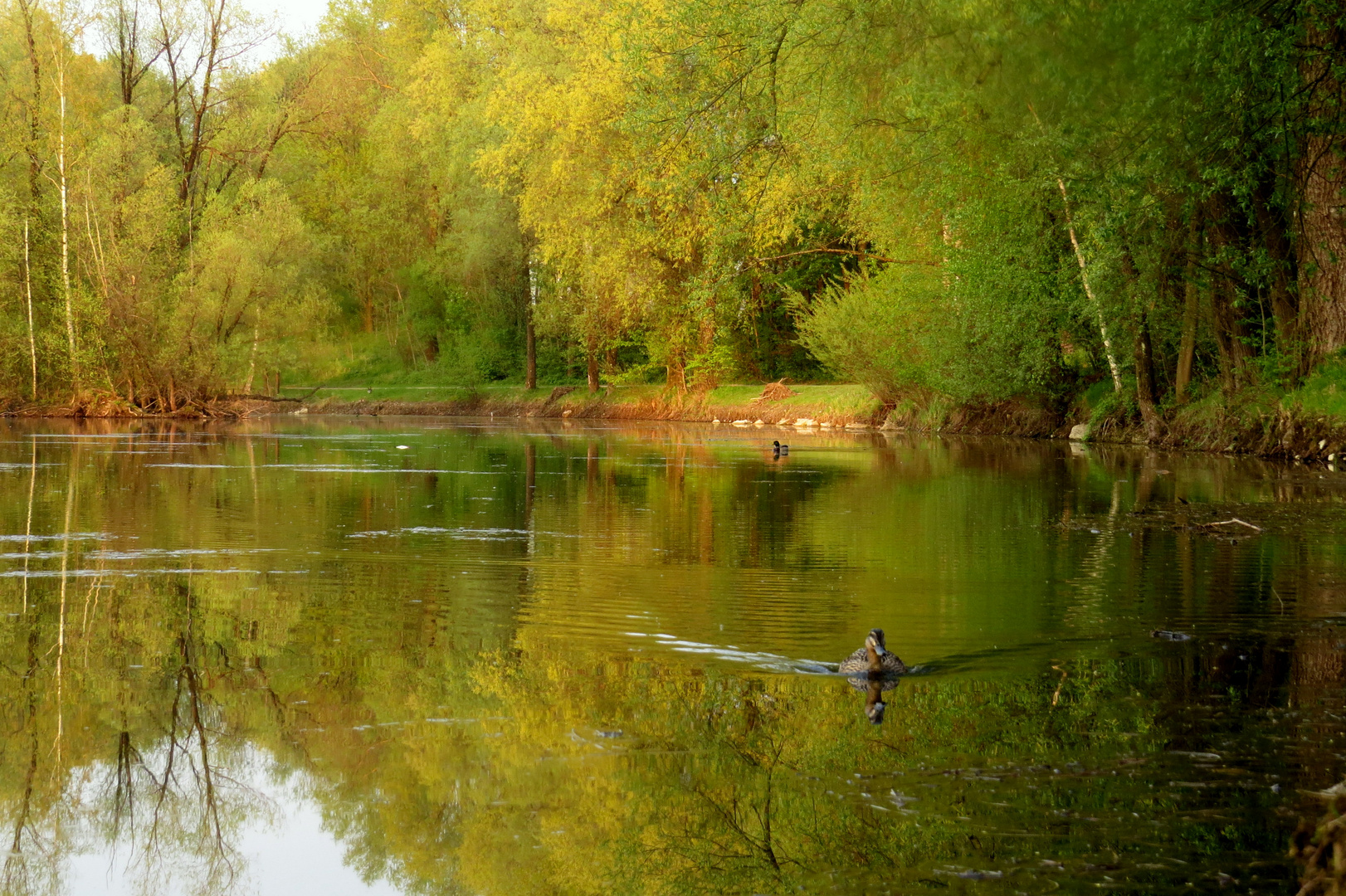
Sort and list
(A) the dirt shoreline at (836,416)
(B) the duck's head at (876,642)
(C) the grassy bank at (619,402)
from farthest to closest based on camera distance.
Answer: (C) the grassy bank at (619,402) → (A) the dirt shoreline at (836,416) → (B) the duck's head at (876,642)

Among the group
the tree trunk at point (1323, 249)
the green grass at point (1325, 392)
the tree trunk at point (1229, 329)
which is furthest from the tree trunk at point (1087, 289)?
the green grass at point (1325, 392)

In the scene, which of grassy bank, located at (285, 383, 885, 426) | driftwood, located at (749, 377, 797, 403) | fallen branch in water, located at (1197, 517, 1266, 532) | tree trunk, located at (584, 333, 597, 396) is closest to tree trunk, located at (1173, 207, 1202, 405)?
fallen branch in water, located at (1197, 517, 1266, 532)

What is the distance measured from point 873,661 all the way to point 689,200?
468 inches

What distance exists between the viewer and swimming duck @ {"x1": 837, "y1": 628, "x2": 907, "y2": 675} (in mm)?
7102

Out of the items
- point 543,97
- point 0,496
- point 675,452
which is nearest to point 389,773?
point 0,496

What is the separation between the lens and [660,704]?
6641 mm

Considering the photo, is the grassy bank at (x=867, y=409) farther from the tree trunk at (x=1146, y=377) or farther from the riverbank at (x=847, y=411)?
the tree trunk at (x=1146, y=377)

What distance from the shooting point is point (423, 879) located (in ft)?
15.1

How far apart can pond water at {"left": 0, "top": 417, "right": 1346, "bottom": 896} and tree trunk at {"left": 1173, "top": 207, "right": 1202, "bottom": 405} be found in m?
9.41

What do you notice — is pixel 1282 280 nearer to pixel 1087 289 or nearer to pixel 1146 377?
pixel 1087 289

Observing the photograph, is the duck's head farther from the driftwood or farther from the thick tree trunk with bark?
the driftwood

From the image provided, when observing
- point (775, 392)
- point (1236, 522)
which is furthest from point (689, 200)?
point (775, 392)

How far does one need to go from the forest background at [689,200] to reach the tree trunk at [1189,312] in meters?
0.12

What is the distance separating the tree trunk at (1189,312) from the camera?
2295cm
